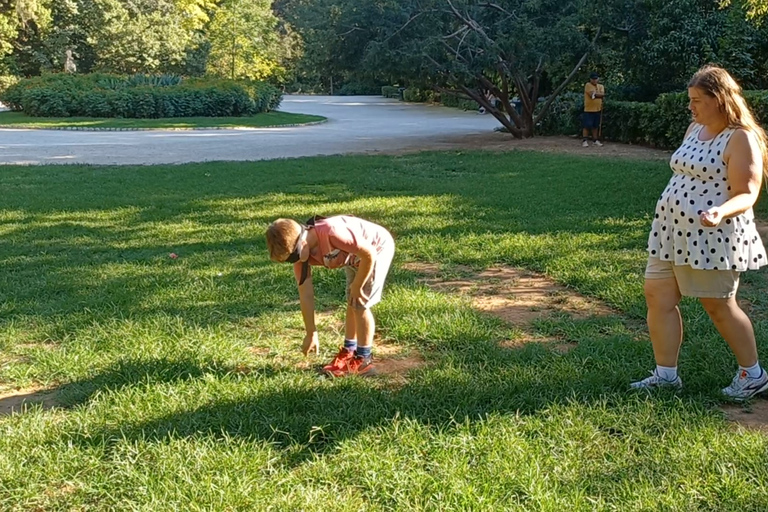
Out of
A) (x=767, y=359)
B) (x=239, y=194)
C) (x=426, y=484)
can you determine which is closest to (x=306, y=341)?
(x=426, y=484)

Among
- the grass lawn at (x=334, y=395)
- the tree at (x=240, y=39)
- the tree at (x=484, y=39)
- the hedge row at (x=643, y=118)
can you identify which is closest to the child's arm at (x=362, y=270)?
the grass lawn at (x=334, y=395)

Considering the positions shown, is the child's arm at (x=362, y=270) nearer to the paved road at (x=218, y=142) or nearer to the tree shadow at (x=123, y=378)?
the tree shadow at (x=123, y=378)

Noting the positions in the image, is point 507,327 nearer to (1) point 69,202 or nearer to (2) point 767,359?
(2) point 767,359

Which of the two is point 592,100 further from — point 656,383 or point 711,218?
point 711,218

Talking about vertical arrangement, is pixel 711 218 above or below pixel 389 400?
above

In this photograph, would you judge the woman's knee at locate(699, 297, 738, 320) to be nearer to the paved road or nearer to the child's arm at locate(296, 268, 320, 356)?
the child's arm at locate(296, 268, 320, 356)

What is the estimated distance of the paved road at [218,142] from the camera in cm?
1518

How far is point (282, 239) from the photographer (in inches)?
130

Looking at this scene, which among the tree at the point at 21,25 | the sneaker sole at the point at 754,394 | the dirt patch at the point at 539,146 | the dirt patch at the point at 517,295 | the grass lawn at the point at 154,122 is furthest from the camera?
the tree at the point at 21,25

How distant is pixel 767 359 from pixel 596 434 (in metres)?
1.33

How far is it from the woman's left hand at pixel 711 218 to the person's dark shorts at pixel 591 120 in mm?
13489

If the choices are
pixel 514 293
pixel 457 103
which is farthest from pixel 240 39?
pixel 514 293

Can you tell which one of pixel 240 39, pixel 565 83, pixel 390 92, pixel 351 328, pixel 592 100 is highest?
pixel 240 39

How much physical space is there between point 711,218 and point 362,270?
1509mm
